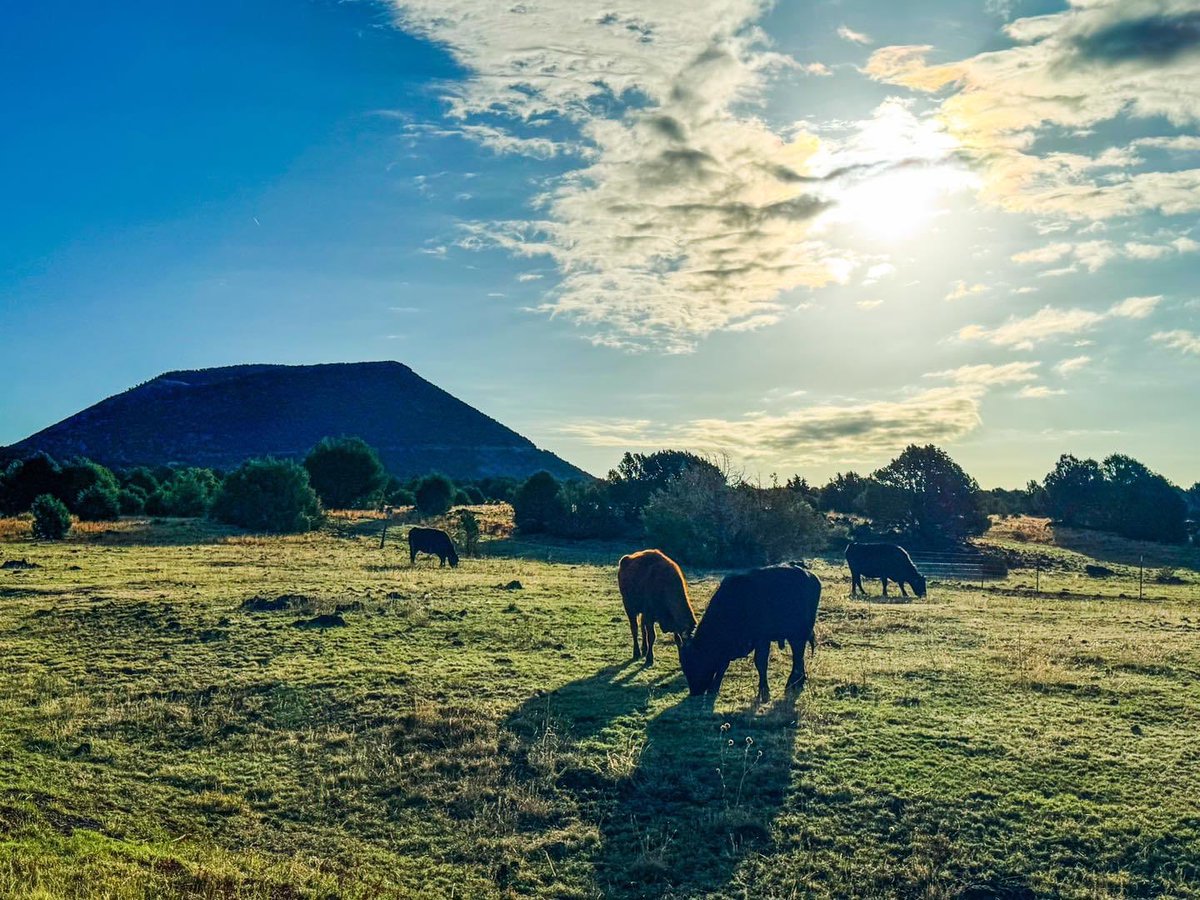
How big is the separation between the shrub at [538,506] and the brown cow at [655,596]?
41760 mm

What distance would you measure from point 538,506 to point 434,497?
559 inches

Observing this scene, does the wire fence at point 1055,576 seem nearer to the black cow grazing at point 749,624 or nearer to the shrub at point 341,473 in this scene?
the black cow grazing at point 749,624

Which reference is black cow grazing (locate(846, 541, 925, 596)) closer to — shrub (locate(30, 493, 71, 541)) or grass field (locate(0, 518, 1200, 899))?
grass field (locate(0, 518, 1200, 899))

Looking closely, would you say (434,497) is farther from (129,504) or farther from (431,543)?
(431,543)

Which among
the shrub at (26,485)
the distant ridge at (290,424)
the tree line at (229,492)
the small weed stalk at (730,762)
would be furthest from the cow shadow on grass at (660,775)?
the distant ridge at (290,424)

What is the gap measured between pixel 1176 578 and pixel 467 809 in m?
43.8

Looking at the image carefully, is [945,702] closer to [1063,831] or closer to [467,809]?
[1063,831]

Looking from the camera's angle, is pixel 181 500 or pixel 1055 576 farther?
pixel 181 500

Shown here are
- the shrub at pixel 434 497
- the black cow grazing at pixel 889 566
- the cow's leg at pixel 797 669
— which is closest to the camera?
the cow's leg at pixel 797 669

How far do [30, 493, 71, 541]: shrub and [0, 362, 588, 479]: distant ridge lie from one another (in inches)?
3470

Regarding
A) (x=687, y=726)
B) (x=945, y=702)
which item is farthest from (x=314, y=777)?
(x=945, y=702)

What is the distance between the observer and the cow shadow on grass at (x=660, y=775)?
884cm

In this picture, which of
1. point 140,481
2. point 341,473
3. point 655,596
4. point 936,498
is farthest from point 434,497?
point 655,596

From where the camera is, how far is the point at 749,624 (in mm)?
14172
